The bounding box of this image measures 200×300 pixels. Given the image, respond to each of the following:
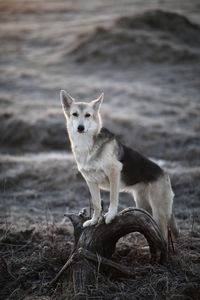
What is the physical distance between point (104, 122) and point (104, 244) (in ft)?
36.7

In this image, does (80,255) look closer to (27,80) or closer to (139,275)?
(139,275)

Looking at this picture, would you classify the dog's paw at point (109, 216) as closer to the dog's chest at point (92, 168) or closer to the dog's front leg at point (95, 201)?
the dog's front leg at point (95, 201)

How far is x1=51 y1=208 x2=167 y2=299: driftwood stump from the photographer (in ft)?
22.6

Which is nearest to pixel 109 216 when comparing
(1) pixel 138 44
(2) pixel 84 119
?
(2) pixel 84 119

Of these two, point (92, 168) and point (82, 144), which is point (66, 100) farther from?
point (92, 168)

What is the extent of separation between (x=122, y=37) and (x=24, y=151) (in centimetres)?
1395

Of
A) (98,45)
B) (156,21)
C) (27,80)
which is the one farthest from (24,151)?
(156,21)

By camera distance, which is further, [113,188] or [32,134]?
[32,134]

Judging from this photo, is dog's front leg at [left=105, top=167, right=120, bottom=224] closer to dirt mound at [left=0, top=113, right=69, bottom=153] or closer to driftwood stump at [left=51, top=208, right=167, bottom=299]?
driftwood stump at [left=51, top=208, right=167, bottom=299]

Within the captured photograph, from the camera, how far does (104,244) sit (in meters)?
7.43

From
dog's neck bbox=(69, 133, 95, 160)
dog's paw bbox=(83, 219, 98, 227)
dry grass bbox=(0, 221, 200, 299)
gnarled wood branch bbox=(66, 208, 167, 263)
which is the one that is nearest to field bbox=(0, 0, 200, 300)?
dry grass bbox=(0, 221, 200, 299)

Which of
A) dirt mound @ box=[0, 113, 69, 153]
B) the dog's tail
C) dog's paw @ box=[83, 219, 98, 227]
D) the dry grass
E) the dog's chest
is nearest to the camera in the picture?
the dry grass

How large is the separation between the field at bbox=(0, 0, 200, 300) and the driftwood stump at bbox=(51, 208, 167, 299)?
20cm

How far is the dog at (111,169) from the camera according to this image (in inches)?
285
